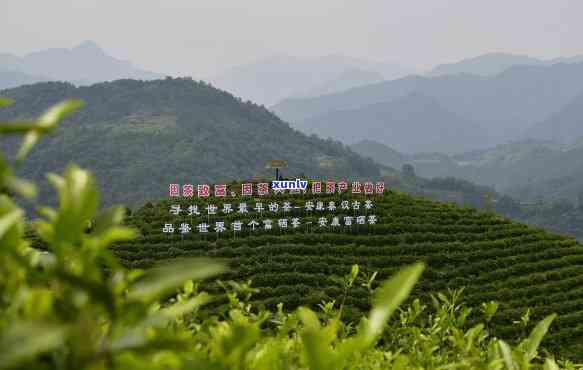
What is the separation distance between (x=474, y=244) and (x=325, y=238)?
5.97m

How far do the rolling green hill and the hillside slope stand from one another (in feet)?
186

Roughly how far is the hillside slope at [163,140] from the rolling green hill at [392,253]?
5656cm

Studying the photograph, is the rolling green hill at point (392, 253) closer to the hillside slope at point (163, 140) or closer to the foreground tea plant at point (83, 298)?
the foreground tea plant at point (83, 298)

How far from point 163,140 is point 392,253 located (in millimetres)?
85536

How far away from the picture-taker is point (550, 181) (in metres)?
141

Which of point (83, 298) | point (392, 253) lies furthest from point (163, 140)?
point (83, 298)

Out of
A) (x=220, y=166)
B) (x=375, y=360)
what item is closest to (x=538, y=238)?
(x=375, y=360)

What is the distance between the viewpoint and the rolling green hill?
60.3 feet
